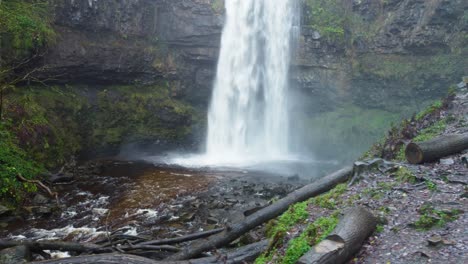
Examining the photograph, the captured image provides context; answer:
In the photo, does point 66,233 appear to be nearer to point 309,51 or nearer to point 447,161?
point 447,161

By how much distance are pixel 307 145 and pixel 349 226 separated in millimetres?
18745

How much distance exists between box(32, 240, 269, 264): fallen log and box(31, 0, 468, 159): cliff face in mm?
14185

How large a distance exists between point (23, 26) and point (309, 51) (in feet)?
49.3

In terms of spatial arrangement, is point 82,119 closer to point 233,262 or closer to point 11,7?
point 11,7

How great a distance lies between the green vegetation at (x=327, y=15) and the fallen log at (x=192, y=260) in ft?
61.5

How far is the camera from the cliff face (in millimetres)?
18203

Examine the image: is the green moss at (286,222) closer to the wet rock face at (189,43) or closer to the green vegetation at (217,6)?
the wet rock face at (189,43)

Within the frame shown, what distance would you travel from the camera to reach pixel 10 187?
9.62 metres

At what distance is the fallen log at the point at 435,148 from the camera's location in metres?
7.05

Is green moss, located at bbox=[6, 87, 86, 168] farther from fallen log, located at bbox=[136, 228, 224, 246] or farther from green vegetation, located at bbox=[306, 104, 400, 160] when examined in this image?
green vegetation, located at bbox=[306, 104, 400, 160]

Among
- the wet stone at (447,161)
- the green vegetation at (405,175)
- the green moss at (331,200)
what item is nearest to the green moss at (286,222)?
the green moss at (331,200)

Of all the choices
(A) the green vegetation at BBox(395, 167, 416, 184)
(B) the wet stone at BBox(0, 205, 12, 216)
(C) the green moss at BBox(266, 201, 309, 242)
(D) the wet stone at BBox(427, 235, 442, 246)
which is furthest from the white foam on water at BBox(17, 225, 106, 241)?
(D) the wet stone at BBox(427, 235, 442, 246)

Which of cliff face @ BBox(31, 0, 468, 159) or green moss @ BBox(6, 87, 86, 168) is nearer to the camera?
green moss @ BBox(6, 87, 86, 168)

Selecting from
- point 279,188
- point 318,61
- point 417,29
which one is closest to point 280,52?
point 318,61
